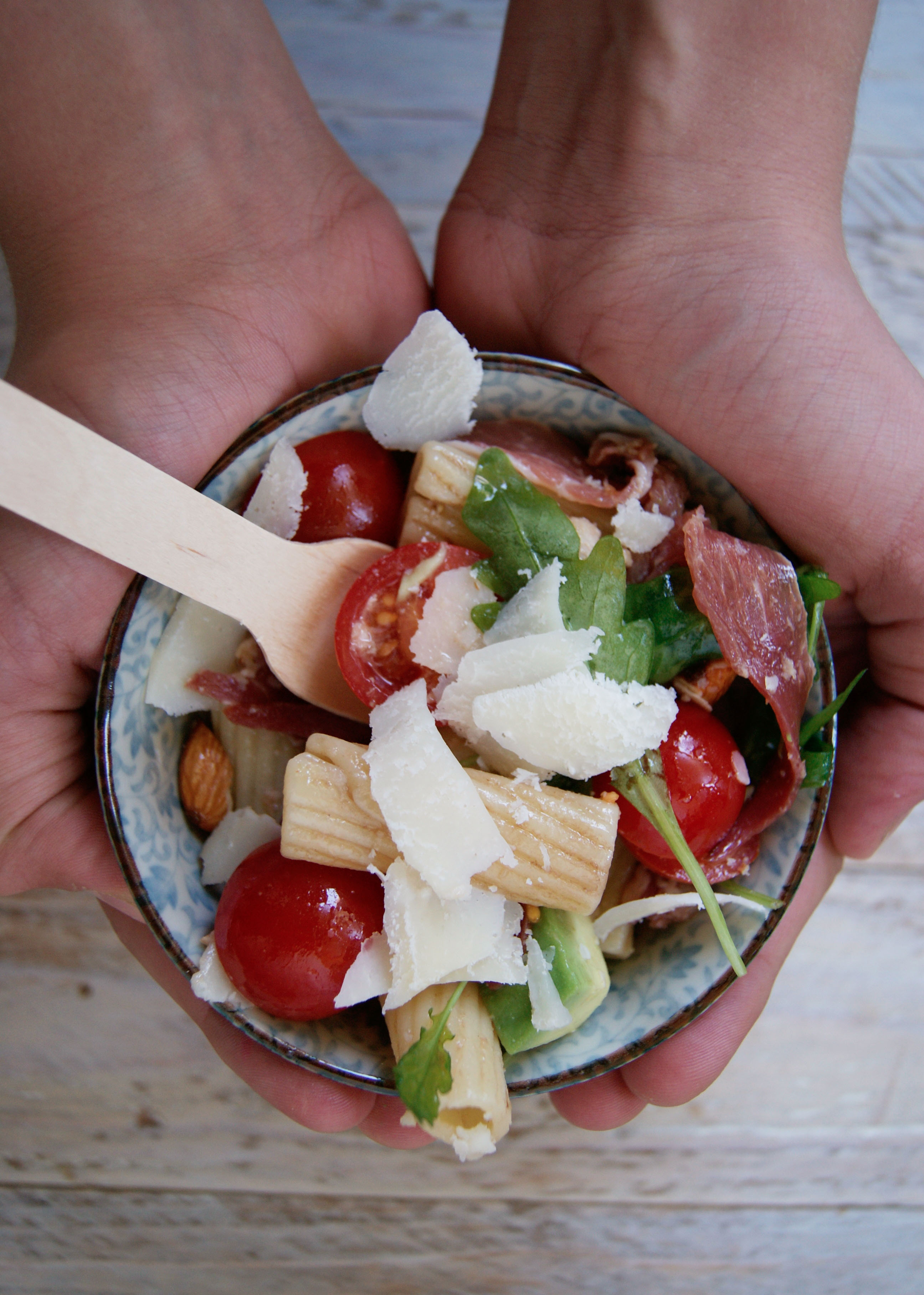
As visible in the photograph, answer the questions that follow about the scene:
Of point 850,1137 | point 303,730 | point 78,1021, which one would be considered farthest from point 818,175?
point 78,1021

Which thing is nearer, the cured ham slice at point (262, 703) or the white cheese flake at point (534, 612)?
the white cheese flake at point (534, 612)

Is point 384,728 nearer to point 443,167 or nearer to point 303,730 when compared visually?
point 303,730

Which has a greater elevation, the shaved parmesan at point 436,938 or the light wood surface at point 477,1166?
the shaved parmesan at point 436,938

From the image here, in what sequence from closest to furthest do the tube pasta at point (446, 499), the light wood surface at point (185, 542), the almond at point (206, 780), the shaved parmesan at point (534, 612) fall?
the light wood surface at point (185, 542), the shaved parmesan at point (534, 612), the tube pasta at point (446, 499), the almond at point (206, 780)

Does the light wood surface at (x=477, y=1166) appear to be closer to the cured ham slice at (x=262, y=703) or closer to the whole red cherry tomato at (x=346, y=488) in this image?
the cured ham slice at (x=262, y=703)

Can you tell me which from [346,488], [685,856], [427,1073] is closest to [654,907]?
[685,856]

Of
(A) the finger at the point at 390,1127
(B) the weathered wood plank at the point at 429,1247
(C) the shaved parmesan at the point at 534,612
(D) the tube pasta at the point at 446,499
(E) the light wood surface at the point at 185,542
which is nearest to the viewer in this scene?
(E) the light wood surface at the point at 185,542

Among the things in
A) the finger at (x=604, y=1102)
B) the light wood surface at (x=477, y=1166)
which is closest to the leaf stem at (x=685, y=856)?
the finger at (x=604, y=1102)
